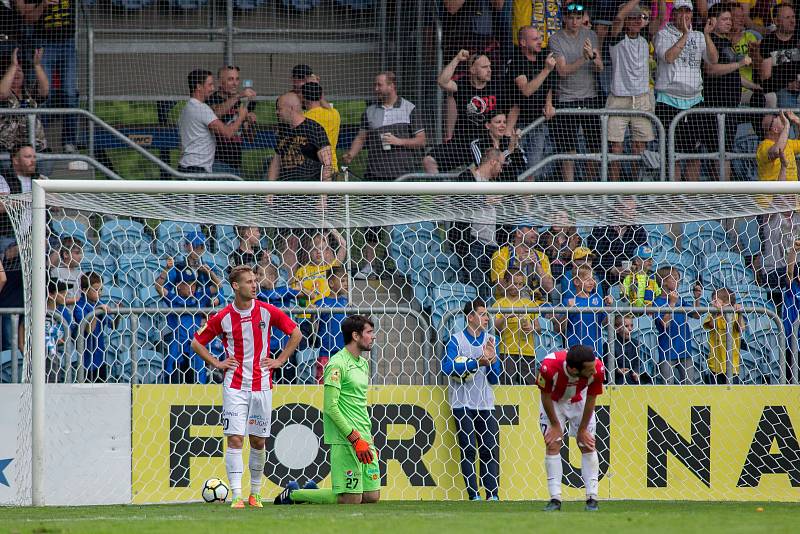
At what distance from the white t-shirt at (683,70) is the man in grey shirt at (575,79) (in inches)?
28.2

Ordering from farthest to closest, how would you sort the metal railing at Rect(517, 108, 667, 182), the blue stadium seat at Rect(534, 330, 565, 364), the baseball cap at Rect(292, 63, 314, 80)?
the baseball cap at Rect(292, 63, 314, 80) < the metal railing at Rect(517, 108, 667, 182) < the blue stadium seat at Rect(534, 330, 565, 364)

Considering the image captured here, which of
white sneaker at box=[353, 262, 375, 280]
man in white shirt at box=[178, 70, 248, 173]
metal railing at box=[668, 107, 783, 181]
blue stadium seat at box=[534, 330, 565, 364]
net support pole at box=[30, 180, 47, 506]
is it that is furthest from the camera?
man in white shirt at box=[178, 70, 248, 173]

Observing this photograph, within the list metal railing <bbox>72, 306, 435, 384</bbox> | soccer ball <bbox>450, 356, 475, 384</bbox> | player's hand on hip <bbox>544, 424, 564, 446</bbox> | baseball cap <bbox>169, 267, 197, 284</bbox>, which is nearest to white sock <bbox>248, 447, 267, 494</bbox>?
metal railing <bbox>72, 306, 435, 384</bbox>

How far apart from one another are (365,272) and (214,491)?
247cm

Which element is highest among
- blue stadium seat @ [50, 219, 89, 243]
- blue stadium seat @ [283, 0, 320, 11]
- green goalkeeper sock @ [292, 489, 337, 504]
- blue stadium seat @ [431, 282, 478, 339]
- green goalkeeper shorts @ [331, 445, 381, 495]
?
blue stadium seat @ [283, 0, 320, 11]

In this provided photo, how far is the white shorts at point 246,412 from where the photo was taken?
7.98m

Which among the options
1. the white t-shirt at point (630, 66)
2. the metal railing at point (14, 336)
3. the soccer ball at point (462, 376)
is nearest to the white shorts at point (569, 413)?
the soccer ball at point (462, 376)

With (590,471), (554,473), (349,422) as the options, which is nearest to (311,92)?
(349,422)

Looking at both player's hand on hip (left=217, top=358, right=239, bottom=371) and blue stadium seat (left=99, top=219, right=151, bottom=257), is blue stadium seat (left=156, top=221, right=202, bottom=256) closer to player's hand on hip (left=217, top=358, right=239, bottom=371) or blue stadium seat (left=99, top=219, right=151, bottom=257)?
blue stadium seat (left=99, top=219, right=151, bottom=257)

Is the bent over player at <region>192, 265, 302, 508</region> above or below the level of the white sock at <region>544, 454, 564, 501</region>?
above

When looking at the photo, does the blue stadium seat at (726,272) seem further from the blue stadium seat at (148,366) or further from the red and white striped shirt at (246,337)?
the blue stadium seat at (148,366)

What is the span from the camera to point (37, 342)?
27.3ft

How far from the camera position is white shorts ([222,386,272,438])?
798 cm

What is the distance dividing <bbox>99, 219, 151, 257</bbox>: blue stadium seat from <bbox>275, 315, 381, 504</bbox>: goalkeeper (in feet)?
8.94
